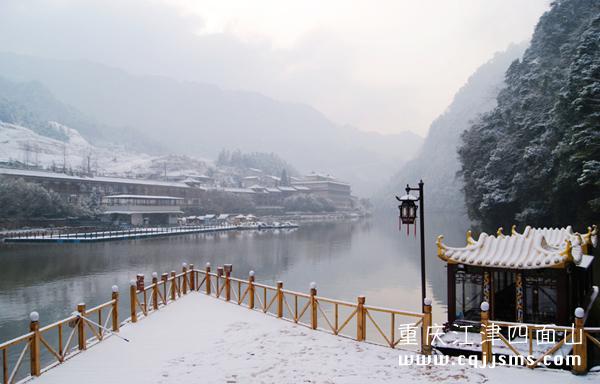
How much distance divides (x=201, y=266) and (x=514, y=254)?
70.6 ft

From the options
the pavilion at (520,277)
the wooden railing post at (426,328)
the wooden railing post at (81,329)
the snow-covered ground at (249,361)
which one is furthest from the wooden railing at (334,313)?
the wooden railing post at (81,329)

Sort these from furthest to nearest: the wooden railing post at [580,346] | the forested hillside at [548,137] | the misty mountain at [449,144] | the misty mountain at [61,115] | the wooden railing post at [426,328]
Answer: the misty mountain at [61,115] → the misty mountain at [449,144] → the forested hillside at [548,137] → the wooden railing post at [426,328] → the wooden railing post at [580,346]

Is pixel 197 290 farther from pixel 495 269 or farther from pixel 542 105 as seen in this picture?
pixel 542 105

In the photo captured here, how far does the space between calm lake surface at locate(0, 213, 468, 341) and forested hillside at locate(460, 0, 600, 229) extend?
6.37 metres

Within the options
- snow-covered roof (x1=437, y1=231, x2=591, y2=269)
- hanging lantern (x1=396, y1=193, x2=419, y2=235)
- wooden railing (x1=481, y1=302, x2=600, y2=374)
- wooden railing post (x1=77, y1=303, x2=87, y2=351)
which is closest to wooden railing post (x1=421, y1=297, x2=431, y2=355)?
wooden railing (x1=481, y1=302, x2=600, y2=374)

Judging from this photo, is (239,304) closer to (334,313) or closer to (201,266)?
(334,313)

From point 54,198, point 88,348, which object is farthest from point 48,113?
point 88,348

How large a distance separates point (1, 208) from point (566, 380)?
160 feet

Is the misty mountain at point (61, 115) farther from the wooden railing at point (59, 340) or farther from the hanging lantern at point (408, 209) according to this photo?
the hanging lantern at point (408, 209)

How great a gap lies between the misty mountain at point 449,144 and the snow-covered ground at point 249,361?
93644 mm

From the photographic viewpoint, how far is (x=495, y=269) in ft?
34.2

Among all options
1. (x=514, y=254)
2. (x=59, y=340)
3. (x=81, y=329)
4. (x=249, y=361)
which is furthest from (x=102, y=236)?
(x=514, y=254)

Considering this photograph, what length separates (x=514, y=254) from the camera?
10445 millimetres

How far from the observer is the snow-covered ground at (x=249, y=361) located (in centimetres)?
761
